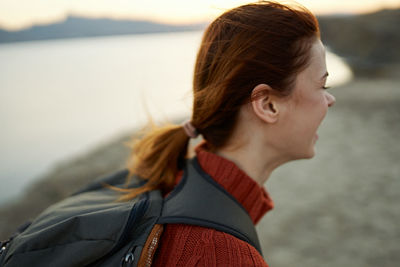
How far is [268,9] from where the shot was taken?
125 centimetres

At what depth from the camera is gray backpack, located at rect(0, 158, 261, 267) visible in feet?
3.29

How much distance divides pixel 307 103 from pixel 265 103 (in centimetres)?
18

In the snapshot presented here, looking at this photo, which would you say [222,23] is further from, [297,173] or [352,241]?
[297,173]

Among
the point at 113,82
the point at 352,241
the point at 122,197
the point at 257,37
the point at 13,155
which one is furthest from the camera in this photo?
the point at 113,82

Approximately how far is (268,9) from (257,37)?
13cm

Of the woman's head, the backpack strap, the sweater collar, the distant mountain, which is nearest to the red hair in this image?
the woman's head

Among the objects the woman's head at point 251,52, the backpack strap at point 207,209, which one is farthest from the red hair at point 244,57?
the backpack strap at point 207,209

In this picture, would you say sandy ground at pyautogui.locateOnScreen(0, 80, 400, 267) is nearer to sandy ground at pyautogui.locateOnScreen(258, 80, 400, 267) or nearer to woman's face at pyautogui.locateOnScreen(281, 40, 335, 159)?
sandy ground at pyautogui.locateOnScreen(258, 80, 400, 267)

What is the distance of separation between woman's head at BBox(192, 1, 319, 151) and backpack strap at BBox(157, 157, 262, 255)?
0.31 meters

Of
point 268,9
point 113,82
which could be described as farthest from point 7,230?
point 113,82

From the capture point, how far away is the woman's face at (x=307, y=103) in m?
1.30

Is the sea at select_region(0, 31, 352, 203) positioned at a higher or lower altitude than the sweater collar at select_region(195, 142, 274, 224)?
lower

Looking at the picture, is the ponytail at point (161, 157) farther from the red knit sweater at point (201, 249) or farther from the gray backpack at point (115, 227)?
the red knit sweater at point (201, 249)

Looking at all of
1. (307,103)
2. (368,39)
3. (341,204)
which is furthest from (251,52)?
(368,39)
